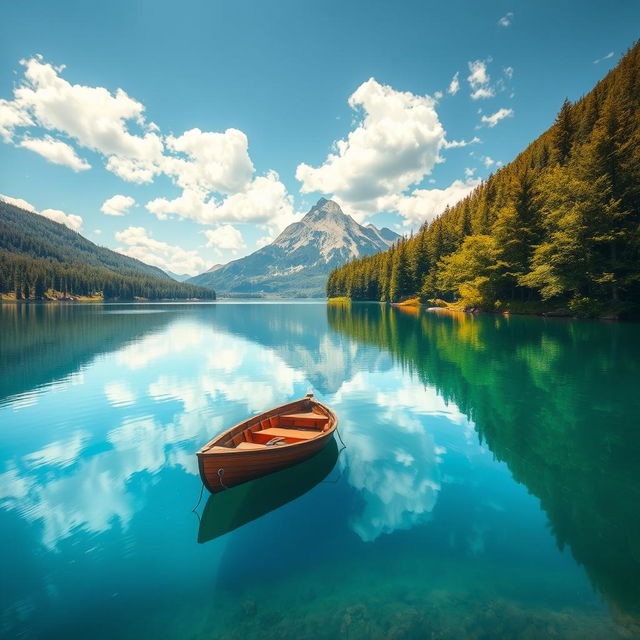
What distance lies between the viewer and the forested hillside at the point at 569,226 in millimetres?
42156

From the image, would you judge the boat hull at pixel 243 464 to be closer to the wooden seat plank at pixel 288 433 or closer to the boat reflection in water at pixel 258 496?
the boat reflection in water at pixel 258 496

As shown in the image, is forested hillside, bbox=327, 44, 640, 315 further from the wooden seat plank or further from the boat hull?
the boat hull

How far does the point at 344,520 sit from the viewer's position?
8.17 meters

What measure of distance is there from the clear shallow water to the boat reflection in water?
0.20 ft

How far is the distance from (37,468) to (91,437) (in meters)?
2.55

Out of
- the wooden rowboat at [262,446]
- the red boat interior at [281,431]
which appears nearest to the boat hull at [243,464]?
the wooden rowboat at [262,446]

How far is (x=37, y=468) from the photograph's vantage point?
11.2 meters

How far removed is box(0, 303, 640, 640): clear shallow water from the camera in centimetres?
562

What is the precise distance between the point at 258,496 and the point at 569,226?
52.3 metres

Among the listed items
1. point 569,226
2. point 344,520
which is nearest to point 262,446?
point 344,520

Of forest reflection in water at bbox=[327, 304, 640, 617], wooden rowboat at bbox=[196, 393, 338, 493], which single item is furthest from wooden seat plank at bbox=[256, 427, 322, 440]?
forest reflection in water at bbox=[327, 304, 640, 617]

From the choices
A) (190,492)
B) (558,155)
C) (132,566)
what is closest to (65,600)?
(132,566)

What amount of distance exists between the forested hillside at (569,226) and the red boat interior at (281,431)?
46.4m

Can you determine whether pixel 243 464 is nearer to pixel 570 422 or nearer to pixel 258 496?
pixel 258 496
